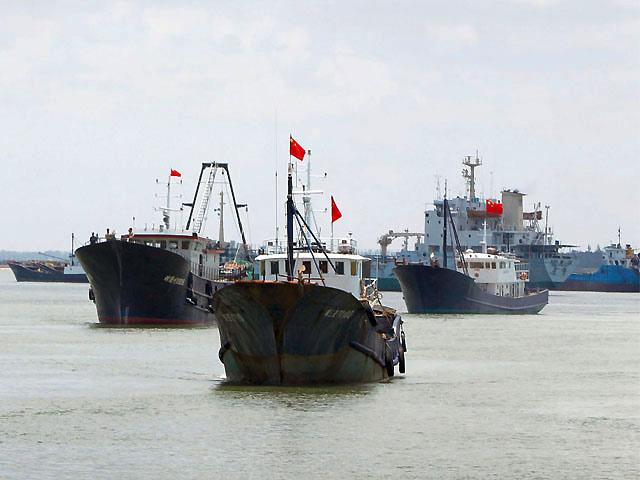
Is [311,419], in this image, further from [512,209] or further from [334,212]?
[512,209]

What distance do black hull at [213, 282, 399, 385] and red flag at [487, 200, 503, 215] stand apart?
119m

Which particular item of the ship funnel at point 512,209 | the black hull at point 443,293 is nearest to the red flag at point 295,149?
the black hull at point 443,293

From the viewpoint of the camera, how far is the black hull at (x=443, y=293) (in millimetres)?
99875

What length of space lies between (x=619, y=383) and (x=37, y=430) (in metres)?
23.2

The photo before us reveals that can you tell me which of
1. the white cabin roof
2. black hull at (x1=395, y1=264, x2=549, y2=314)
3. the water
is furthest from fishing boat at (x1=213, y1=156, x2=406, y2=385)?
black hull at (x1=395, y1=264, x2=549, y2=314)

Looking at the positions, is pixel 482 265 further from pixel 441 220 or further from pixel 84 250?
pixel 441 220

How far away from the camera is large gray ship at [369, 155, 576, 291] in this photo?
159875 millimetres

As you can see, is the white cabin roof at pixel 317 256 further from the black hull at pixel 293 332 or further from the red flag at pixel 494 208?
the red flag at pixel 494 208

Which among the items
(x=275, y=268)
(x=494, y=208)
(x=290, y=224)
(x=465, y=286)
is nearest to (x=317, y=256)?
(x=275, y=268)

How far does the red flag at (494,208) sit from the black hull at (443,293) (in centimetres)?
5640

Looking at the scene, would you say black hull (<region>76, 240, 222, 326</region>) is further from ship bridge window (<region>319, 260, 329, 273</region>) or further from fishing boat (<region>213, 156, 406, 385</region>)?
fishing boat (<region>213, 156, 406, 385</region>)

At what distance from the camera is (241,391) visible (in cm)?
4181

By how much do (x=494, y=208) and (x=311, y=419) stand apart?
127 meters

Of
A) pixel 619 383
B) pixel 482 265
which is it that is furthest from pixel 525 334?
pixel 619 383
